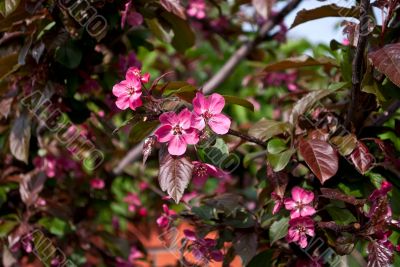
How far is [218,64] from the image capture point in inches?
132

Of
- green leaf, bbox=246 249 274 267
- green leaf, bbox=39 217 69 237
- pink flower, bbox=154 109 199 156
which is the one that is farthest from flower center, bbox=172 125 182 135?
green leaf, bbox=39 217 69 237

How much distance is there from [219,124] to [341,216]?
34cm

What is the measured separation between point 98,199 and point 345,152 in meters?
1.07

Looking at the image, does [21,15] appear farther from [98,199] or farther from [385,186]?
[385,186]

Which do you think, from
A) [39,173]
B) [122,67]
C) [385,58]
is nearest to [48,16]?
[122,67]

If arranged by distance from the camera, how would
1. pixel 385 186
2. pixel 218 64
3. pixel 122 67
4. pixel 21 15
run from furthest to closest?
pixel 218 64 < pixel 122 67 < pixel 21 15 < pixel 385 186

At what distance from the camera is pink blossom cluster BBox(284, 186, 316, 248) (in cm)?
120

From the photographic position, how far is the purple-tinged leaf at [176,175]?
1103mm

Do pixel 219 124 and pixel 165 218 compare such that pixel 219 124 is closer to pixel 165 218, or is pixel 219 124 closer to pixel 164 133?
pixel 164 133

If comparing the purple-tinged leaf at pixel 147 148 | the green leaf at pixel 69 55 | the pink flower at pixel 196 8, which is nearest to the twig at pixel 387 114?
the purple-tinged leaf at pixel 147 148

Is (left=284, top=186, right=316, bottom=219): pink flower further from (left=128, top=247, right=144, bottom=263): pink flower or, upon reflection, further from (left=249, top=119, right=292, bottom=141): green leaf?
(left=128, top=247, right=144, bottom=263): pink flower

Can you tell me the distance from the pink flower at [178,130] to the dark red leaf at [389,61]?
38 cm

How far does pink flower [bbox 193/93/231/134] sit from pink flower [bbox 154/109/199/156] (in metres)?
0.02

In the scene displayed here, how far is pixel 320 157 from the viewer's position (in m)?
1.22
